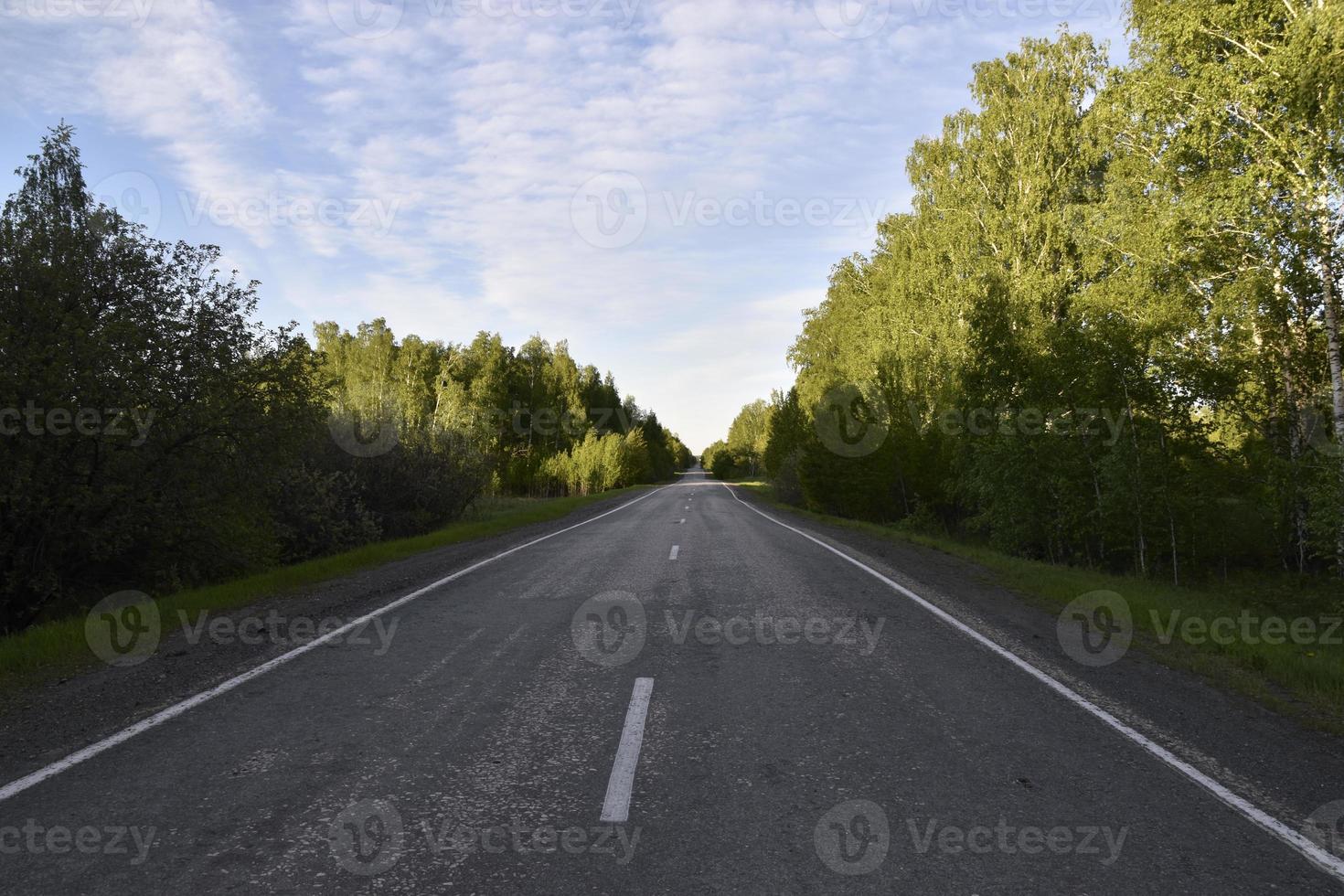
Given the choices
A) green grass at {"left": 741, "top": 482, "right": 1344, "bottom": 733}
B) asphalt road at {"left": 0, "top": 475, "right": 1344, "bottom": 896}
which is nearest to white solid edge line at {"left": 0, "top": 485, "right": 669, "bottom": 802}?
asphalt road at {"left": 0, "top": 475, "right": 1344, "bottom": 896}

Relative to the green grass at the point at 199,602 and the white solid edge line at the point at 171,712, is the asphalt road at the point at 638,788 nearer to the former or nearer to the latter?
the white solid edge line at the point at 171,712

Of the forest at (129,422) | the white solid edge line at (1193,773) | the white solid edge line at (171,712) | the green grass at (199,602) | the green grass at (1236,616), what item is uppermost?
the forest at (129,422)

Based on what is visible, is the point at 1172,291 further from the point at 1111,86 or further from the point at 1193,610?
the point at 1193,610

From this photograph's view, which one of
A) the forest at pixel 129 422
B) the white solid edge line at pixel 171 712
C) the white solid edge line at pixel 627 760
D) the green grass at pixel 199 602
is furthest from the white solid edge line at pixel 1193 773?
the forest at pixel 129 422

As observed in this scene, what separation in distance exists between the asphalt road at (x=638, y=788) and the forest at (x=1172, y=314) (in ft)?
29.8

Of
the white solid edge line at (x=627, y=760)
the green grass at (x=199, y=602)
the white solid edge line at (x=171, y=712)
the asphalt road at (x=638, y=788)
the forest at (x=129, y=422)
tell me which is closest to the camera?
the asphalt road at (x=638, y=788)

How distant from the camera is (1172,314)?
1455cm

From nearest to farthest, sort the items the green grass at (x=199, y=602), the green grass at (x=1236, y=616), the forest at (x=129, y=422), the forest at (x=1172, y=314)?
1. the green grass at (x=1236, y=616)
2. the green grass at (x=199, y=602)
3. the forest at (x=129, y=422)
4. the forest at (x=1172, y=314)

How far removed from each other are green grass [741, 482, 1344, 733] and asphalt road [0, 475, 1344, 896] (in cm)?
192

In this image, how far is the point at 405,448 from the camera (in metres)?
21.6

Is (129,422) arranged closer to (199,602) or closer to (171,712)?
(199,602)

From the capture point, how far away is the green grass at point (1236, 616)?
6152mm

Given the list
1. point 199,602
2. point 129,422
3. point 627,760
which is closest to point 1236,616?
point 627,760

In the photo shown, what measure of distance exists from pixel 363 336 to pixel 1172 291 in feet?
206
